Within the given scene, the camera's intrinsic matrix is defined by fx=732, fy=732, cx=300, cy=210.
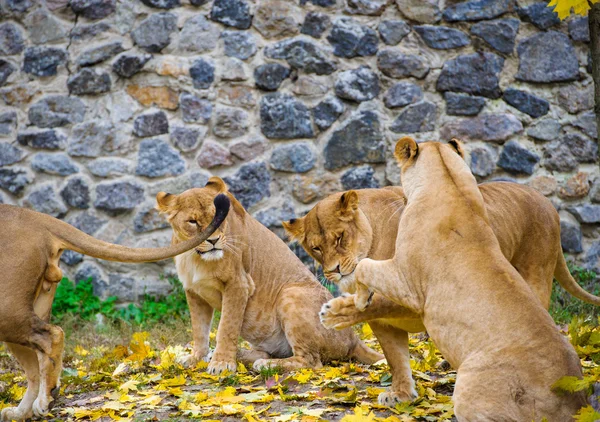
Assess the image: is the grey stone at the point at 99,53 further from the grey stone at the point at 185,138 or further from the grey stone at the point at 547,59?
the grey stone at the point at 547,59

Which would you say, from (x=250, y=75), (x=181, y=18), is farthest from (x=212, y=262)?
(x=181, y=18)

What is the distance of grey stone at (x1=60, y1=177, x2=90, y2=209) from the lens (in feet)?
24.7

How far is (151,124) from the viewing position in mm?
7434

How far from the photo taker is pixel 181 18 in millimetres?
7379

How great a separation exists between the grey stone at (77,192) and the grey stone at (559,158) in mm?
4611

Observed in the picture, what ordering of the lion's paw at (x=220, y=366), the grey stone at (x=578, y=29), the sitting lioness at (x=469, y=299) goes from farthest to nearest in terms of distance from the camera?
the grey stone at (x=578, y=29), the lion's paw at (x=220, y=366), the sitting lioness at (x=469, y=299)

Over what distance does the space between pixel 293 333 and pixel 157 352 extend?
1.33 metres

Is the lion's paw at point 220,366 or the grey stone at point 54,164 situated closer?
the lion's paw at point 220,366

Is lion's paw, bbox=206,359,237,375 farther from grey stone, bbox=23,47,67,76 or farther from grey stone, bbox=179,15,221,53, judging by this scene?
grey stone, bbox=23,47,67,76

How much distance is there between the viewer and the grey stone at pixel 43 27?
759 centimetres

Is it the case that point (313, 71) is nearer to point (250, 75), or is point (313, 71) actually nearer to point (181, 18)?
point (250, 75)

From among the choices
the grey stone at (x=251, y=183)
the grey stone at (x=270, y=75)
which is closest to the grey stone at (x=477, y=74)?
the grey stone at (x=270, y=75)

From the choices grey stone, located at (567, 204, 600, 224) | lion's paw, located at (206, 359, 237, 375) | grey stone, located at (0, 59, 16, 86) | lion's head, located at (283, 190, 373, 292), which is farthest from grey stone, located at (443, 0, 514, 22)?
grey stone, located at (0, 59, 16, 86)

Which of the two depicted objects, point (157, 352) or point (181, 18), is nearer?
point (157, 352)
